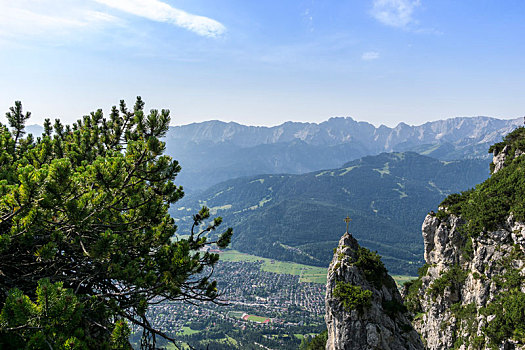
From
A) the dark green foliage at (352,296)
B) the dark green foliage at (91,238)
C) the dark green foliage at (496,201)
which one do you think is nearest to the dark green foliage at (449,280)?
the dark green foliage at (496,201)

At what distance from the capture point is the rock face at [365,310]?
22688 mm

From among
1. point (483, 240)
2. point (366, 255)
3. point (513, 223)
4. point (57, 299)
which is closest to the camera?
point (57, 299)

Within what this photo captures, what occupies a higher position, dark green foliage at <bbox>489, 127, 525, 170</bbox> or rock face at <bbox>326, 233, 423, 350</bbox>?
dark green foliage at <bbox>489, 127, 525, 170</bbox>

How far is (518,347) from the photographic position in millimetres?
23641

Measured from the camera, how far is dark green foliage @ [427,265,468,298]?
113 ft

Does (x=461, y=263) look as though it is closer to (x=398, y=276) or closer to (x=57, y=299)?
(x=57, y=299)

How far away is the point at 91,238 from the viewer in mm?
7367

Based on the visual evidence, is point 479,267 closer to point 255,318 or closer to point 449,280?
point 449,280

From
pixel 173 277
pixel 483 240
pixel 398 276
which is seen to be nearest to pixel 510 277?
pixel 483 240

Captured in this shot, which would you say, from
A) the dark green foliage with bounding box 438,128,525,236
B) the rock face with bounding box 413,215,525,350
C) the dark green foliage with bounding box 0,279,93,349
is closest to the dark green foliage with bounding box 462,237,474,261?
the rock face with bounding box 413,215,525,350

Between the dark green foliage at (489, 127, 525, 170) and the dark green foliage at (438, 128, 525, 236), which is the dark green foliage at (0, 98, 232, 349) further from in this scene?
the dark green foliage at (489, 127, 525, 170)

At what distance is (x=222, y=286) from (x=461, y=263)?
179748mm

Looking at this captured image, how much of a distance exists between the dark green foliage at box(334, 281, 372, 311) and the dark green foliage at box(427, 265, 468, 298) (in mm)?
18088

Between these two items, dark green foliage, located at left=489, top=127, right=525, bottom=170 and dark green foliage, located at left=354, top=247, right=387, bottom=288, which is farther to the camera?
dark green foliage, located at left=489, top=127, right=525, bottom=170
